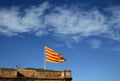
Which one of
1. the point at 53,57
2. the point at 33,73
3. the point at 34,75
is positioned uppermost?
the point at 53,57

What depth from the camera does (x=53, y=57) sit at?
83.4 feet

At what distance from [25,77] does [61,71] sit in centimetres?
393

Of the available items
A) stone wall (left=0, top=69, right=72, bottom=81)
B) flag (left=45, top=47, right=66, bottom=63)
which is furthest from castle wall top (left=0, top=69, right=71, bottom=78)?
flag (left=45, top=47, right=66, bottom=63)

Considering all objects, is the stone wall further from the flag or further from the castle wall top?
the flag

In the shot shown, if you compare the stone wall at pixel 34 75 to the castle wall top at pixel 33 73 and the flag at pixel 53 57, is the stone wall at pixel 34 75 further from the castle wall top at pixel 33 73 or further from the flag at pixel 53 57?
A: the flag at pixel 53 57

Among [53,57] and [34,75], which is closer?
[34,75]

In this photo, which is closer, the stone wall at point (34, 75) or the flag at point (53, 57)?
the stone wall at point (34, 75)

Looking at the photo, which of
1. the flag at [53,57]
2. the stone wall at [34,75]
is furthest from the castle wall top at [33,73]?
the flag at [53,57]

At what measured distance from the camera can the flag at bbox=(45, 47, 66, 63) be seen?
25.2m

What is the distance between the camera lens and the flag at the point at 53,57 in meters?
25.2

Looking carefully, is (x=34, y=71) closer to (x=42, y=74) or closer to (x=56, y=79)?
(x=42, y=74)

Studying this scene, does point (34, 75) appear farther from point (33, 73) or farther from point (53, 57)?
point (53, 57)

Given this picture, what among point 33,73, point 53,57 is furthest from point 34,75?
point 53,57

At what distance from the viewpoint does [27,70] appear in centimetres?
2386
